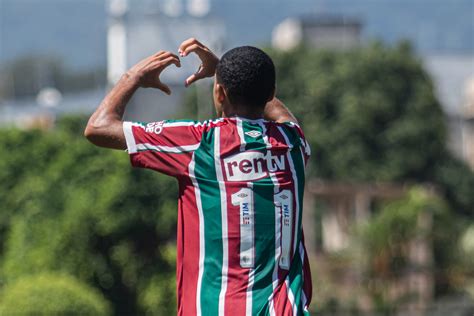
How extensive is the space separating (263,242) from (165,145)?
50 cm

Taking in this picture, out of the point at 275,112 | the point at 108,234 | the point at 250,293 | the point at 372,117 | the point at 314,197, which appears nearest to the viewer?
the point at 250,293

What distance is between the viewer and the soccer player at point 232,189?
497 cm

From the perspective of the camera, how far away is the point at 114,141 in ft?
16.6

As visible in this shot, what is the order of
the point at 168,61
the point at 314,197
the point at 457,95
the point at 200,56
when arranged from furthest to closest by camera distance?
the point at 457,95
the point at 314,197
the point at 200,56
the point at 168,61

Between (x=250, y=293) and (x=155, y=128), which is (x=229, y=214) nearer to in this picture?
(x=250, y=293)

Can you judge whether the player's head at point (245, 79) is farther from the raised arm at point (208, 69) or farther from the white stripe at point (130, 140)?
the white stripe at point (130, 140)

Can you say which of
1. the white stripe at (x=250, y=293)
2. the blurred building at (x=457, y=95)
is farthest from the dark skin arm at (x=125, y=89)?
the blurred building at (x=457, y=95)

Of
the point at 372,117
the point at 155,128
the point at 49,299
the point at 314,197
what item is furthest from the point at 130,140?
the point at 372,117

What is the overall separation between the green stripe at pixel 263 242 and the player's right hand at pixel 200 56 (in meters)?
0.46

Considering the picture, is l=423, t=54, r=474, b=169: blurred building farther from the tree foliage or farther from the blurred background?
the tree foliage

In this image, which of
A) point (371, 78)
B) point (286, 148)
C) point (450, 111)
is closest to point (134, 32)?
point (450, 111)

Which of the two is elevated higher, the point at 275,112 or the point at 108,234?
the point at 275,112

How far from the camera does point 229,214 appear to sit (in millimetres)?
4977

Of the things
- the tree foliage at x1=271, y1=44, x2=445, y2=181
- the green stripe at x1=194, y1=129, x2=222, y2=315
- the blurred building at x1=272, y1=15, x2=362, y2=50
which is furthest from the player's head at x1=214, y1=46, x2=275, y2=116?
the blurred building at x1=272, y1=15, x2=362, y2=50
